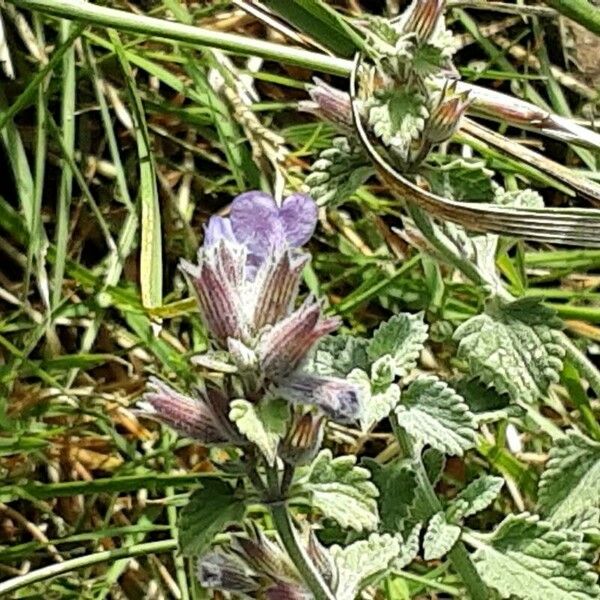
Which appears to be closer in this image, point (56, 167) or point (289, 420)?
point (289, 420)

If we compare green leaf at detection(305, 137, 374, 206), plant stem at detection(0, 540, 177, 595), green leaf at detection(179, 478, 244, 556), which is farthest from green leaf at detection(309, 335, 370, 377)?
plant stem at detection(0, 540, 177, 595)

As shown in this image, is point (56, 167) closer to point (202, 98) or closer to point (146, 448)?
point (202, 98)

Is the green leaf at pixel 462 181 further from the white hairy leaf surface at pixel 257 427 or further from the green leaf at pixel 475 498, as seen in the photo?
the white hairy leaf surface at pixel 257 427

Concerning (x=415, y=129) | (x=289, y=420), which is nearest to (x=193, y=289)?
(x=289, y=420)

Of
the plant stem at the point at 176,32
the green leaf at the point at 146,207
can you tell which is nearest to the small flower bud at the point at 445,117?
the plant stem at the point at 176,32

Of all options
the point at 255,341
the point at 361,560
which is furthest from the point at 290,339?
the point at 361,560

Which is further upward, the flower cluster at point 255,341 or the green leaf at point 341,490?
the flower cluster at point 255,341

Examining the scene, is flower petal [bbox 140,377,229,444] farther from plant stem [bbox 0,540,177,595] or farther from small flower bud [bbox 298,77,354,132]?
plant stem [bbox 0,540,177,595]

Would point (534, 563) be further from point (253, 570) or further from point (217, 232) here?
point (217, 232)
